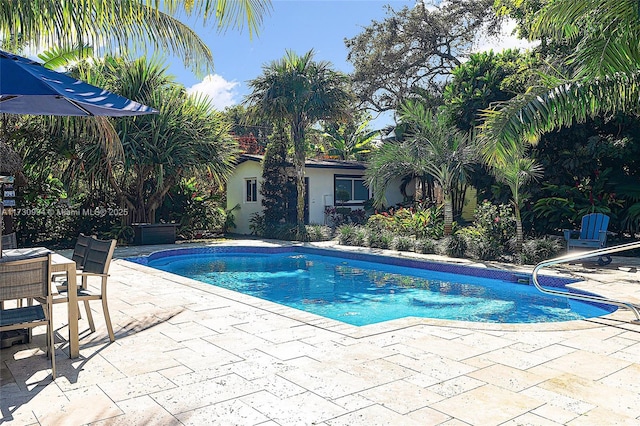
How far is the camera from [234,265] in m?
12.6

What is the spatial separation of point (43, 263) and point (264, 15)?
10.3ft

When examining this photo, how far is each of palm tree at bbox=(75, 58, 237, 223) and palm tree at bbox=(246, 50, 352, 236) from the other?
5.58ft

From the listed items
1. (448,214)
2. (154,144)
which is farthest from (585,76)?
(154,144)

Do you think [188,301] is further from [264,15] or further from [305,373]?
[264,15]

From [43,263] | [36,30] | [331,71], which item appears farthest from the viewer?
[331,71]

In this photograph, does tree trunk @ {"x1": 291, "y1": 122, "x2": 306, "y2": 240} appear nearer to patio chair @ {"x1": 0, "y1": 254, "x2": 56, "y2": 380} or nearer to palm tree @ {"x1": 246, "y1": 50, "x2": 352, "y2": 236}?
palm tree @ {"x1": 246, "y1": 50, "x2": 352, "y2": 236}

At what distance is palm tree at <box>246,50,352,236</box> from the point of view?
15523 millimetres

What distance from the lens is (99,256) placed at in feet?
15.2

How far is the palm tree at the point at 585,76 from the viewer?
700 centimetres

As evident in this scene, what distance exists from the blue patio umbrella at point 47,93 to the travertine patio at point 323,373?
2067mm

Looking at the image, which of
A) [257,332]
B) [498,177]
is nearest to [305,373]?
[257,332]

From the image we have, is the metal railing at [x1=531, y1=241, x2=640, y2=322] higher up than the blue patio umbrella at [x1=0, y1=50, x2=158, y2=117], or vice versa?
the blue patio umbrella at [x1=0, y1=50, x2=158, y2=117]

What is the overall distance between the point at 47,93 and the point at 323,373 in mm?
2839

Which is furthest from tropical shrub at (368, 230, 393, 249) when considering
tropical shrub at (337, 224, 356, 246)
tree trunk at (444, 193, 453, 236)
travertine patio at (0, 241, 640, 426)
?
travertine patio at (0, 241, 640, 426)
